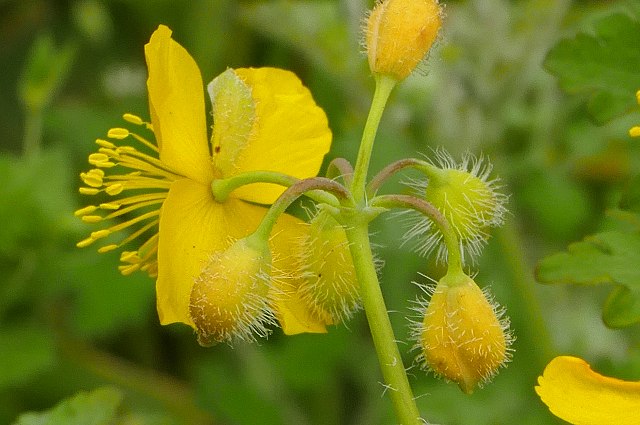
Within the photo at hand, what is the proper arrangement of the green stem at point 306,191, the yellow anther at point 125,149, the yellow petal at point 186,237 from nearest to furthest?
the green stem at point 306,191, the yellow petal at point 186,237, the yellow anther at point 125,149

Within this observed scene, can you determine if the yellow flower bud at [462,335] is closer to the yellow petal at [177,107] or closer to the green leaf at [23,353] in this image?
the yellow petal at [177,107]

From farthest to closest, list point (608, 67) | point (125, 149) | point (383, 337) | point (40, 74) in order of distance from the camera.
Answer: point (40, 74) < point (608, 67) < point (125, 149) < point (383, 337)

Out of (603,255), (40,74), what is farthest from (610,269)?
(40,74)

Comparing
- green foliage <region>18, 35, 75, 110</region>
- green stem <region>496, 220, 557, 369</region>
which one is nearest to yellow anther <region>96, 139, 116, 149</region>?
green foliage <region>18, 35, 75, 110</region>

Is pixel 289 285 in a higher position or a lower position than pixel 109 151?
lower

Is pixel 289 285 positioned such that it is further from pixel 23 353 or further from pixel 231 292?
pixel 23 353

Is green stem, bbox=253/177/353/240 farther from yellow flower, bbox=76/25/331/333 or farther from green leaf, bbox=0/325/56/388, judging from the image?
green leaf, bbox=0/325/56/388

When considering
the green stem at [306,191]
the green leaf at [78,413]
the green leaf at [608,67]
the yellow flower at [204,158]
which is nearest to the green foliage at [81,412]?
the green leaf at [78,413]

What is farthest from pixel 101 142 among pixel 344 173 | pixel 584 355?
pixel 584 355

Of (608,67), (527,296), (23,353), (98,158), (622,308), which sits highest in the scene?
(608,67)
